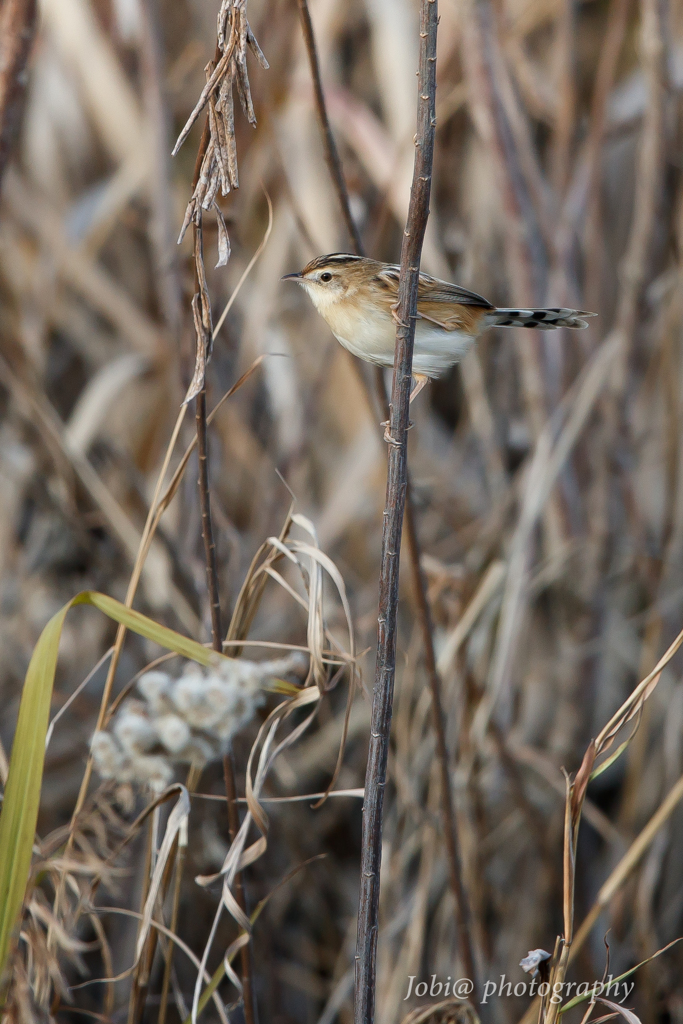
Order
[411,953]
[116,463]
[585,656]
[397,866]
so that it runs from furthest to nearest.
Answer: [585,656]
[116,463]
[397,866]
[411,953]

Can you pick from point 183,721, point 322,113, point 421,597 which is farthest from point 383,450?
point 183,721

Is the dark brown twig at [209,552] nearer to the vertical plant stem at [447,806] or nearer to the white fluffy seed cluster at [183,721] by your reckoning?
the white fluffy seed cluster at [183,721]

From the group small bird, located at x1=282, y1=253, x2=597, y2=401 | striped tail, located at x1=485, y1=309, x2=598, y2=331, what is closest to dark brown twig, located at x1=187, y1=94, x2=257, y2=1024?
small bird, located at x1=282, y1=253, x2=597, y2=401

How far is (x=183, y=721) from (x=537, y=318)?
109 centimetres

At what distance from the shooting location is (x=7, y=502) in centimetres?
267

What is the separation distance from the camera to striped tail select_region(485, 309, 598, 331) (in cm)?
152

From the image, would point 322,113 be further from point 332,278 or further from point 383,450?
point 383,450

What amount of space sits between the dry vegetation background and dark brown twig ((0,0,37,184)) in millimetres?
490

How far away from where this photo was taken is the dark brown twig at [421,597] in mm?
1197

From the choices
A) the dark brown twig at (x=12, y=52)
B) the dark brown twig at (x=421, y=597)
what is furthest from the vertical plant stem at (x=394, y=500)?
the dark brown twig at (x=12, y=52)

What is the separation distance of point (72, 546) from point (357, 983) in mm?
1848

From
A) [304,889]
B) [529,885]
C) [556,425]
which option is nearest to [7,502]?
[304,889]

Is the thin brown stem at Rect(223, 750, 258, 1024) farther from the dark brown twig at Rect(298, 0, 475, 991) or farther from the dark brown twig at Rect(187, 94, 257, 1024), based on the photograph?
the dark brown twig at Rect(298, 0, 475, 991)

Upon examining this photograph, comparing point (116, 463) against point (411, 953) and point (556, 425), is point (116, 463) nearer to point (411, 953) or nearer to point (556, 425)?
point (556, 425)
